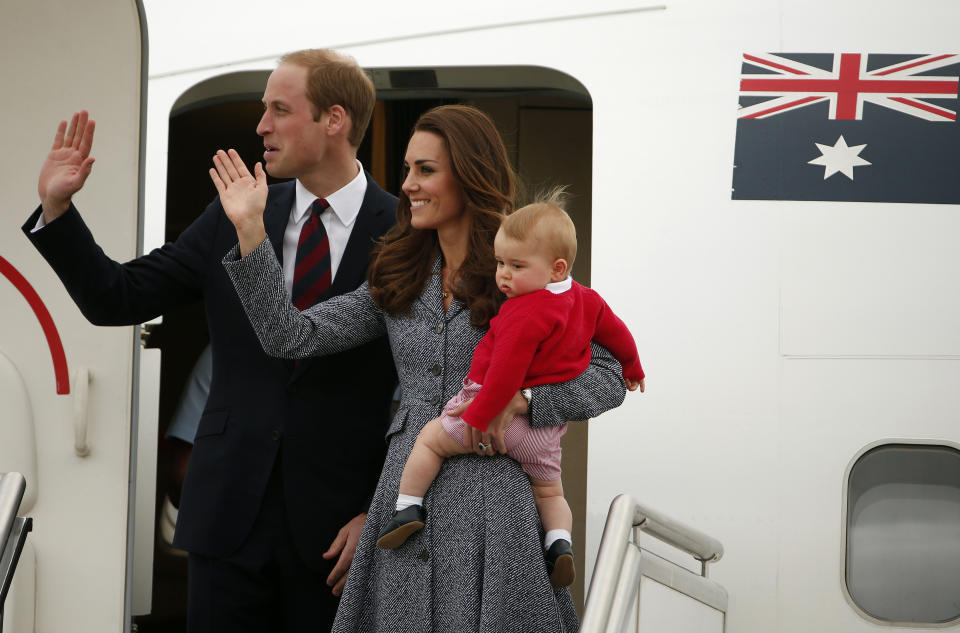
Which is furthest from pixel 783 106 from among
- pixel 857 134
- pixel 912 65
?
pixel 912 65

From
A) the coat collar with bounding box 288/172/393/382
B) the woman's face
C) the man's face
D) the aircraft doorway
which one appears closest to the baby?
the woman's face

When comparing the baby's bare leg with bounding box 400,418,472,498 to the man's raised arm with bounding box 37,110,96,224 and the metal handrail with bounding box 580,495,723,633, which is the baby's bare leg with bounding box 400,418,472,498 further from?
the man's raised arm with bounding box 37,110,96,224

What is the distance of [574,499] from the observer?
4137mm

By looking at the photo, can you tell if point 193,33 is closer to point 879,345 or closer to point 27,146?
point 27,146

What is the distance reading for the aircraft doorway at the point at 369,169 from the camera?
13.4 ft

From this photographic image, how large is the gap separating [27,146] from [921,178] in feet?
7.55

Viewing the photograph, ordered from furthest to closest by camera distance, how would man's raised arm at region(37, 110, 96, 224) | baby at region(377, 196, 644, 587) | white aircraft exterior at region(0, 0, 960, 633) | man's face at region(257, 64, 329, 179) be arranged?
white aircraft exterior at region(0, 0, 960, 633) < man's face at region(257, 64, 329, 179) < man's raised arm at region(37, 110, 96, 224) < baby at region(377, 196, 644, 587)

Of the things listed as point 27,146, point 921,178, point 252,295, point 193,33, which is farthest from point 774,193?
point 27,146

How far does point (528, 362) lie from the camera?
1.76 meters

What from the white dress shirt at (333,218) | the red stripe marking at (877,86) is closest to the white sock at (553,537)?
the white dress shirt at (333,218)

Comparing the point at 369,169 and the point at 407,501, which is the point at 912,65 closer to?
the point at 407,501

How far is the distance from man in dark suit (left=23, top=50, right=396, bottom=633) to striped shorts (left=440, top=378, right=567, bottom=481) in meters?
0.39

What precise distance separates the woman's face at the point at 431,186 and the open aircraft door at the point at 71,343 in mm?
1062

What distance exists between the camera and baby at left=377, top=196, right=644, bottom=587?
1746 millimetres
